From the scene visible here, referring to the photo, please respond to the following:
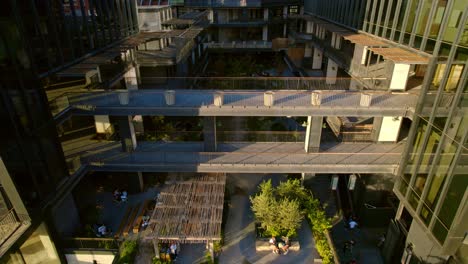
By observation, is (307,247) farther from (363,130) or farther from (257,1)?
(257,1)

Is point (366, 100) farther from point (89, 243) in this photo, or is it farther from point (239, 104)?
point (89, 243)

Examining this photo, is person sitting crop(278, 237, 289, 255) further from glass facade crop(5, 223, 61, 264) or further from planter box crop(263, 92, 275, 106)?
glass facade crop(5, 223, 61, 264)

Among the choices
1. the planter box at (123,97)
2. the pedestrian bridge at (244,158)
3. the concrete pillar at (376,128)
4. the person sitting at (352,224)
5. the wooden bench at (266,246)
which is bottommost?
the person sitting at (352,224)

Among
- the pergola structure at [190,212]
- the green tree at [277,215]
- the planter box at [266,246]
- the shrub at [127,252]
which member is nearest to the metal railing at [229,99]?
the pergola structure at [190,212]

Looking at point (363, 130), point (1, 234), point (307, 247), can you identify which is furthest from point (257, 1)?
point (1, 234)

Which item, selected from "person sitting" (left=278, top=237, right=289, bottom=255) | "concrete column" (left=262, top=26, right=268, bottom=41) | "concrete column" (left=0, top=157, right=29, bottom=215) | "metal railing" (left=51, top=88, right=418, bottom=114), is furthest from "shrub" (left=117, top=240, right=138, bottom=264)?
"concrete column" (left=262, top=26, right=268, bottom=41)

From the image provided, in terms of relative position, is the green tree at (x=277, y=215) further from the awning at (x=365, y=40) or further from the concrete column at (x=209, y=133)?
the awning at (x=365, y=40)
